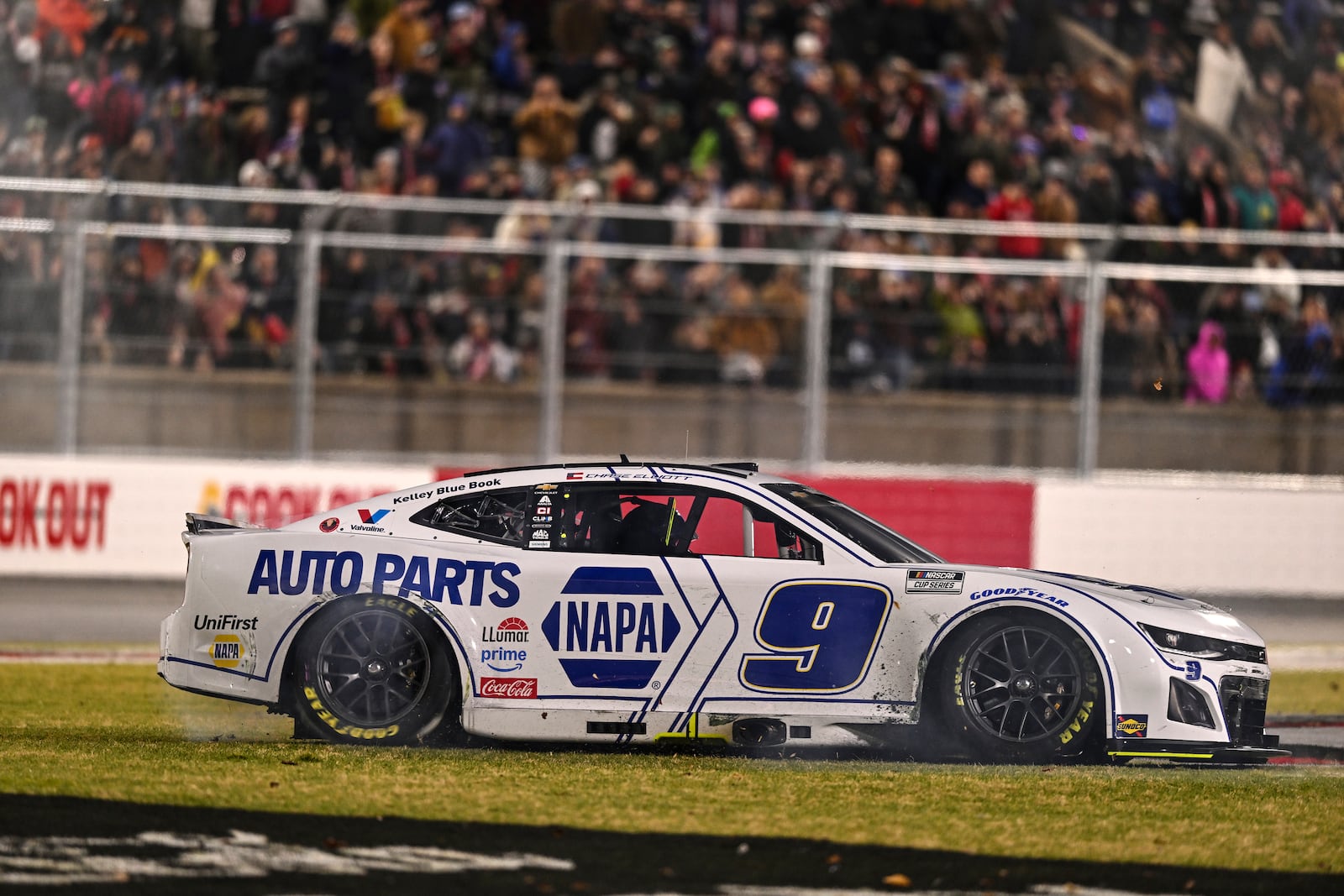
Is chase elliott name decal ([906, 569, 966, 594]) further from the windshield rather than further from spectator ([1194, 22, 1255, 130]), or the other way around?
spectator ([1194, 22, 1255, 130])

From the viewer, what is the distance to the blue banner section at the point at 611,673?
729 centimetres

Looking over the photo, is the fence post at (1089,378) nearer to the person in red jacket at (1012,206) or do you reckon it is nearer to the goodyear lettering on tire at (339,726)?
the person in red jacket at (1012,206)

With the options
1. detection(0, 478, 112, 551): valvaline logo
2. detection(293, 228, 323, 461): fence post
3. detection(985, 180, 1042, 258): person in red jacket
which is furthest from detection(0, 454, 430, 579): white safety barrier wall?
detection(985, 180, 1042, 258): person in red jacket

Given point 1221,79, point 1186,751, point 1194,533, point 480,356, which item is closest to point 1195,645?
point 1186,751

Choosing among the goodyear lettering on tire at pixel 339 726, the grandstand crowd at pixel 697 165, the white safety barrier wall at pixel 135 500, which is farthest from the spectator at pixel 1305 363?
the goodyear lettering on tire at pixel 339 726

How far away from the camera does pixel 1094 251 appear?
561 inches

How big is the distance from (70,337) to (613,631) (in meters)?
8.11

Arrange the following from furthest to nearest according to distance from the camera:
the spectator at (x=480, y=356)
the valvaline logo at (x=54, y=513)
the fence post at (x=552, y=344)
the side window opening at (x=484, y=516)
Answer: the spectator at (x=480, y=356) < the fence post at (x=552, y=344) < the valvaline logo at (x=54, y=513) < the side window opening at (x=484, y=516)

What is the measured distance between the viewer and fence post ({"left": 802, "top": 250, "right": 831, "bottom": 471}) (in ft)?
47.1

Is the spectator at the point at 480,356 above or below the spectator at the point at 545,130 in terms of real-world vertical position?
below

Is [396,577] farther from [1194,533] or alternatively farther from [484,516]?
[1194,533]

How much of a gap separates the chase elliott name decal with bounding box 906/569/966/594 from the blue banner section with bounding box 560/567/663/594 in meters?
0.97

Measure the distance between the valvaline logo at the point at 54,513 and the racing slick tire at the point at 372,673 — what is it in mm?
7199

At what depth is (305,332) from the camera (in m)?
14.2
